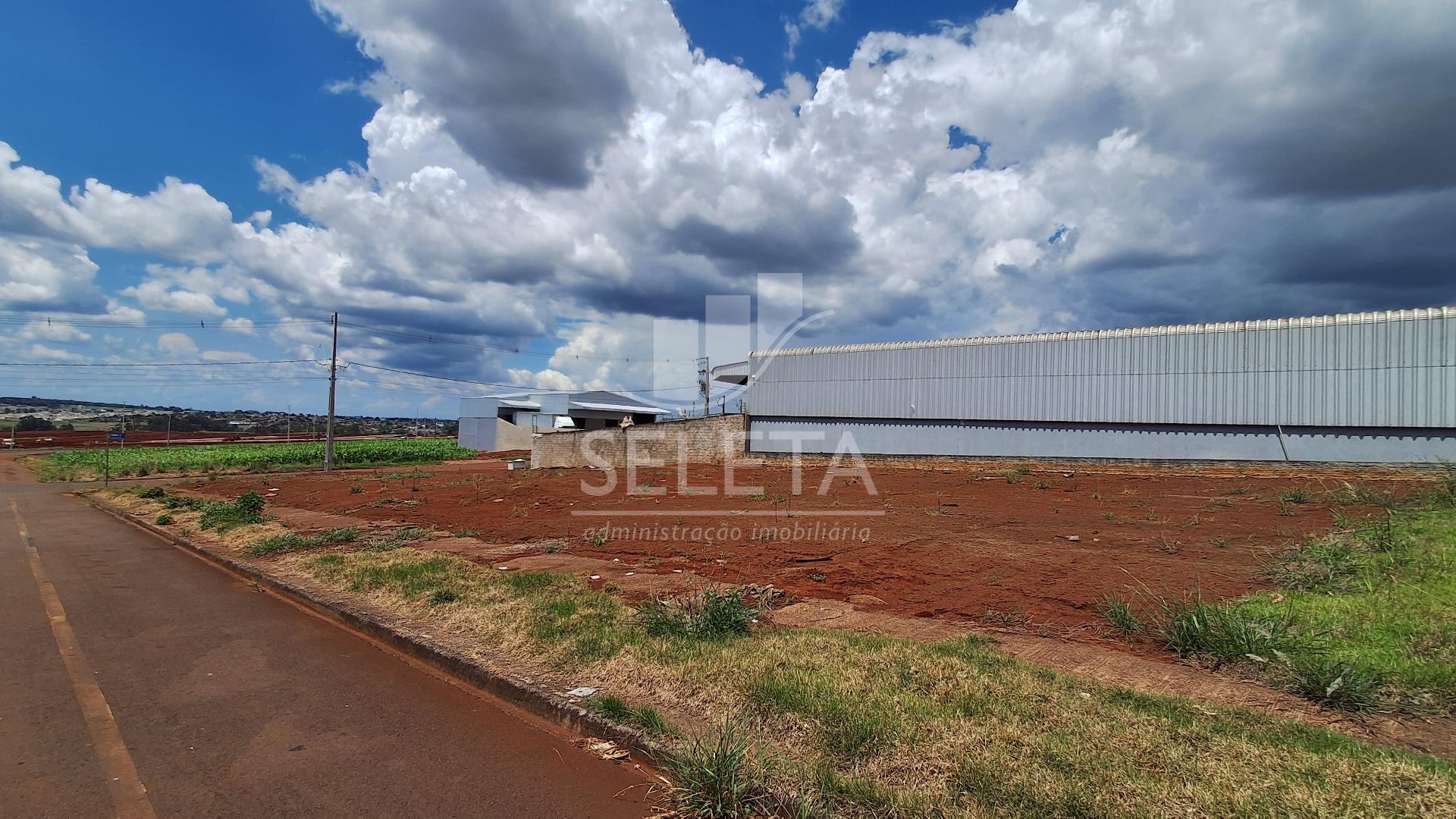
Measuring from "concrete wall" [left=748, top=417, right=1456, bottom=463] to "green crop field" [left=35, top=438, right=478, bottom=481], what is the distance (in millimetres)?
27896

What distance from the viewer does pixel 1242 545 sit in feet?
31.0

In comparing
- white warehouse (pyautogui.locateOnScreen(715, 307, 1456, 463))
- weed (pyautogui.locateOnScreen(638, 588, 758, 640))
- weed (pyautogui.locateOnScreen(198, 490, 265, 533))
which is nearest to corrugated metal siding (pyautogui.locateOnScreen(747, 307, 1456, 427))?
white warehouse (pyautogui.locateOnScreen(715, 307, 1456, 463))

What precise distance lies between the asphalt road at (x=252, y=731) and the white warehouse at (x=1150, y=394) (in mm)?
24183

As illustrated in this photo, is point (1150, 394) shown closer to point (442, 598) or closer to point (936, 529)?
point (936, 529)

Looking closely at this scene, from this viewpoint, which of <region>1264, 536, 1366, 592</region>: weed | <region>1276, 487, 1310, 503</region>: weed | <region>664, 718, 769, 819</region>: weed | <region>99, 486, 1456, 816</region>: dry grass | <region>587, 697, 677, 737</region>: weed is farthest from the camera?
<region>1276, 487, 1310, 503</region>: weed

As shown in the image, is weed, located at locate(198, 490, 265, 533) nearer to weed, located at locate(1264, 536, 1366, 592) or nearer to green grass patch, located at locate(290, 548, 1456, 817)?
green grass patch, located at locate(290, 548, 1456, 817)

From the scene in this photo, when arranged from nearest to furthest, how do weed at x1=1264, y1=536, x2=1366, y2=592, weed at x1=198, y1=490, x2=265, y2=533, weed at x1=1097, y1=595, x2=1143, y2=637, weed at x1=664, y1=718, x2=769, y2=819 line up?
weed at x1=664, y1=718, x2=769, y2=819, weed at x1=1097, y1=595, x2=1143, y2=637, weed at x1=1264, y1=536, x2=1366, y2=592, weed at x1=198, y1=490, x2=265, y2=533

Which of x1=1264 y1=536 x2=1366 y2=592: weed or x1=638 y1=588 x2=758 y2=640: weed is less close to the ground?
x1=1264 y1=536 x2=1366 y2=592: weed

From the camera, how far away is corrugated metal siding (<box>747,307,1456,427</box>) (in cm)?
1991

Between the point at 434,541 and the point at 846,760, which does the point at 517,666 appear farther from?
the point at 434,541

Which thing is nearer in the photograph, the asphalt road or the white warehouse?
the asphalt road

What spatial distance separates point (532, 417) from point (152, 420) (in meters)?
61.4

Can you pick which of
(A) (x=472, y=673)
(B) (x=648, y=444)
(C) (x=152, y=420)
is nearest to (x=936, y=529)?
(A) (x=472, y=673)

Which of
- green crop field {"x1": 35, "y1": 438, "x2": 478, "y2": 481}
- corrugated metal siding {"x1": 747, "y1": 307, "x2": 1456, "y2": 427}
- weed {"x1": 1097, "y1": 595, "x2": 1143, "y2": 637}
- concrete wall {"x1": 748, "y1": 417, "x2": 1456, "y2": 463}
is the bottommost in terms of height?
green crop field {"x1": 35, "y1": 438, "x2": 478, "y2": 481}
